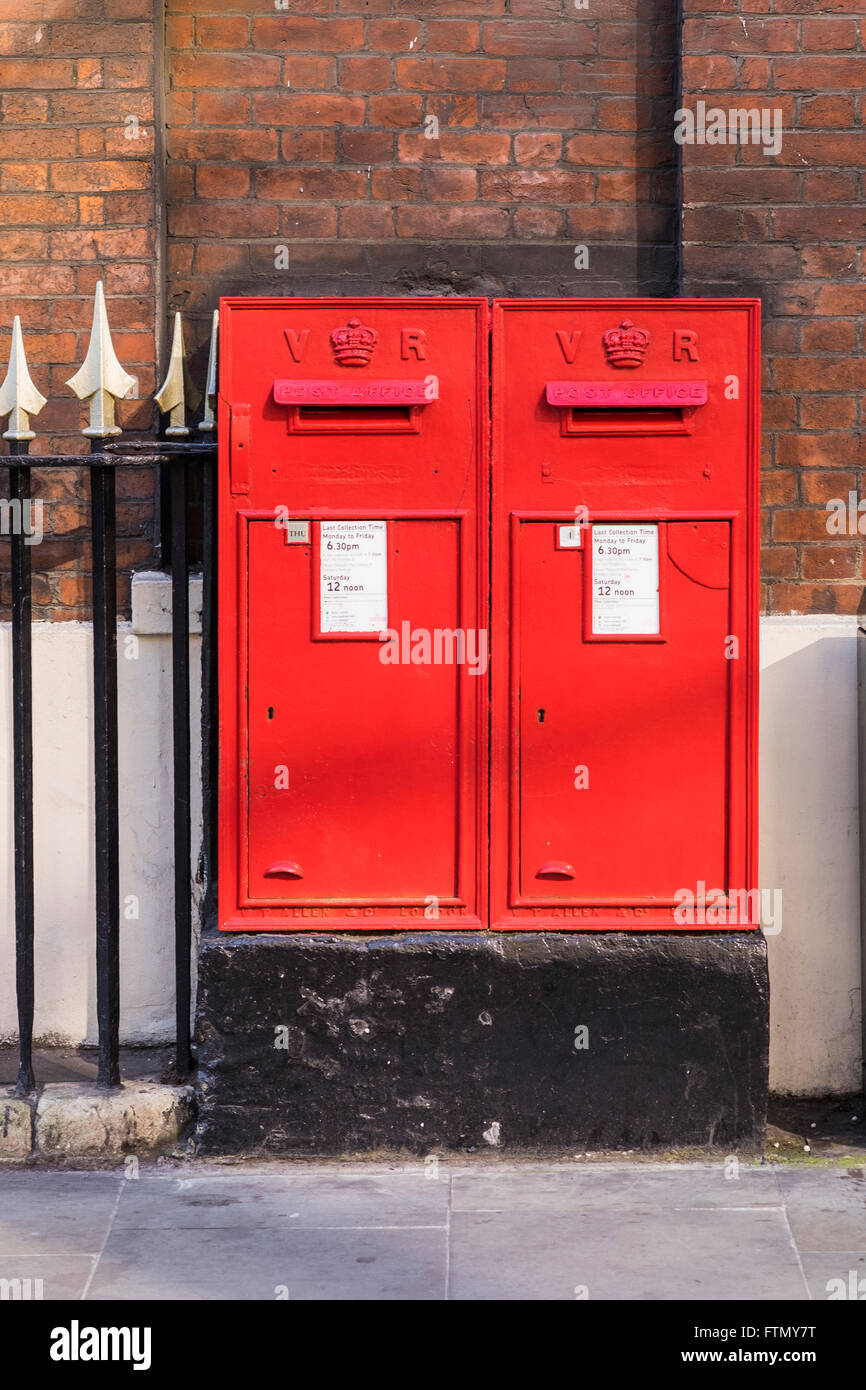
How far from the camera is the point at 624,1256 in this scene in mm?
3465

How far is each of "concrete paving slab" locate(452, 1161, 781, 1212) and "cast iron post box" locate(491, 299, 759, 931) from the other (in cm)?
68

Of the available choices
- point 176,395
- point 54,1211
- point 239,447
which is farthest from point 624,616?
point 54,1211

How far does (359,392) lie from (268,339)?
30 centimetres


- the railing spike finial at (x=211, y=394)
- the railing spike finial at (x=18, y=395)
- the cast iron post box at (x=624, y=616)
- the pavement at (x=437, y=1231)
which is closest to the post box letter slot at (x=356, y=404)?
the cast iron post box at (x=624, y=616)

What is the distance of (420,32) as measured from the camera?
183 inches

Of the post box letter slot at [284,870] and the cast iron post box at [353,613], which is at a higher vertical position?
the cast iron post box at [353,613]

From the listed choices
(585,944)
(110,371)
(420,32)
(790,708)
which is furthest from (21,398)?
(790,708)

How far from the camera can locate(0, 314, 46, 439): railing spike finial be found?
4027 mm

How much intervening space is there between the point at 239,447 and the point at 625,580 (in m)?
1.13

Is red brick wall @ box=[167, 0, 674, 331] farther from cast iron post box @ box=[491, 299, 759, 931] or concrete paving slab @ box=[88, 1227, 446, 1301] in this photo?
concrete paving slab @ box=[88, 1227, 446, 1301]

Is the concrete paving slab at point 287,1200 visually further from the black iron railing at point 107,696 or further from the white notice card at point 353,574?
the white notice card at point 353,574

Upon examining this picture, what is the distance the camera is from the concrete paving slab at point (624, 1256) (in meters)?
3.29

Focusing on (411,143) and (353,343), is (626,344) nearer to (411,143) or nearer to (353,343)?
(353,343)

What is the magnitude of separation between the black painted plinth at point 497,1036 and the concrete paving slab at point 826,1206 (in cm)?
17
